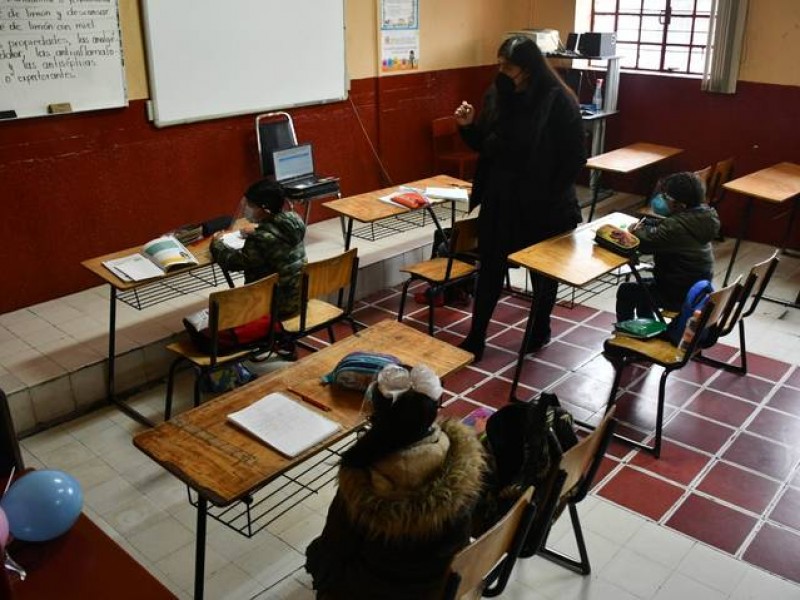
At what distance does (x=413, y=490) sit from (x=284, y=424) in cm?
71

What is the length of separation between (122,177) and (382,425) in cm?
363

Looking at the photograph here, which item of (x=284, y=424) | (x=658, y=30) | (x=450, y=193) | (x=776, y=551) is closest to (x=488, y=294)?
(x=450, y=193)

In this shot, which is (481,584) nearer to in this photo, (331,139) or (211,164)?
(211,164)

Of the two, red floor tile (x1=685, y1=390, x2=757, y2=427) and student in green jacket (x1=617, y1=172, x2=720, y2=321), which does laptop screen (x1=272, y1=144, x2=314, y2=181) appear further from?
red floor tile (x1=685, y1=390, x2=757, y2=427)

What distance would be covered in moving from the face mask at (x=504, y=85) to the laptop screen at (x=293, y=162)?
1918mm

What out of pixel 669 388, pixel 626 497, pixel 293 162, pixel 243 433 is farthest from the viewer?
pixel 293 162

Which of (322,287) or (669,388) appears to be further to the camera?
(669,388)

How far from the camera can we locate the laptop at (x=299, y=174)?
531 cm

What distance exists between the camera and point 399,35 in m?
6.32

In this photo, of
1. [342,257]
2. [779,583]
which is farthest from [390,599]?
[342,257]

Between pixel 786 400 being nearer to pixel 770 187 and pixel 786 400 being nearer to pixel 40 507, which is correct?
pixel 770 187

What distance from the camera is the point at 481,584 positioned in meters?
2.10

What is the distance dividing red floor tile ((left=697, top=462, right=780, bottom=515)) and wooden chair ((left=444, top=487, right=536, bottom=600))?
145 cm

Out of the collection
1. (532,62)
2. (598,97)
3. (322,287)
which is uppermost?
(532,62)
